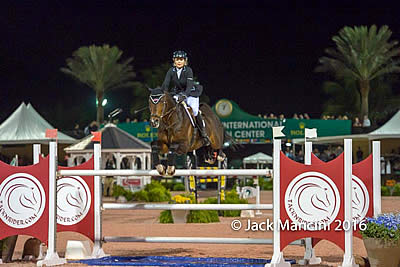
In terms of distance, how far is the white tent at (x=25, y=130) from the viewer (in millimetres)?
28547

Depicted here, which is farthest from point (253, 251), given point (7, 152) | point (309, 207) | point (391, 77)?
point (391, 77)

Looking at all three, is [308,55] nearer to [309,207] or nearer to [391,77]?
[391,77]

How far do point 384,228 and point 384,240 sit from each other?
0.13 metres

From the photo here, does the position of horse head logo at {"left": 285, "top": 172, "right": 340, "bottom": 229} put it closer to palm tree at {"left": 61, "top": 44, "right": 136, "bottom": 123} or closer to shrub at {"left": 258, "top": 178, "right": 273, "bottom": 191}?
shrub at {"left": 258, "top": 178, "right": 273, "bottom": 191}

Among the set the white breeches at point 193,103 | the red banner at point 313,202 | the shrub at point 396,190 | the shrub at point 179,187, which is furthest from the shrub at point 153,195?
the red banner at point 313,202

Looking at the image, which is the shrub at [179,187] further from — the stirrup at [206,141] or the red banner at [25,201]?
the red banner at [25,201]

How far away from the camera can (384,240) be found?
660cm

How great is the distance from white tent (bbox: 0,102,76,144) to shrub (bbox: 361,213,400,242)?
913 inches

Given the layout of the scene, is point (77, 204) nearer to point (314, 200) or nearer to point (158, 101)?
point (158, 101)

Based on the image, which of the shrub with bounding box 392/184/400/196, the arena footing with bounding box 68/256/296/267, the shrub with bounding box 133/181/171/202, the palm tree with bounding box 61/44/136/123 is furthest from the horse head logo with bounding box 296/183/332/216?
the palm tree with bounding box 61/44/136/123

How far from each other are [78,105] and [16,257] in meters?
44.4

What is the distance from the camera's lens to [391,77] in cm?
4431

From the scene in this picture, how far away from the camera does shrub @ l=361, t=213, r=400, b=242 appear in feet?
21.6

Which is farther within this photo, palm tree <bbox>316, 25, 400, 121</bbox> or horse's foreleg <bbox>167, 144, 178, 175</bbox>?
palm tree <bbox>316, 25, 400, 121</bbox>
